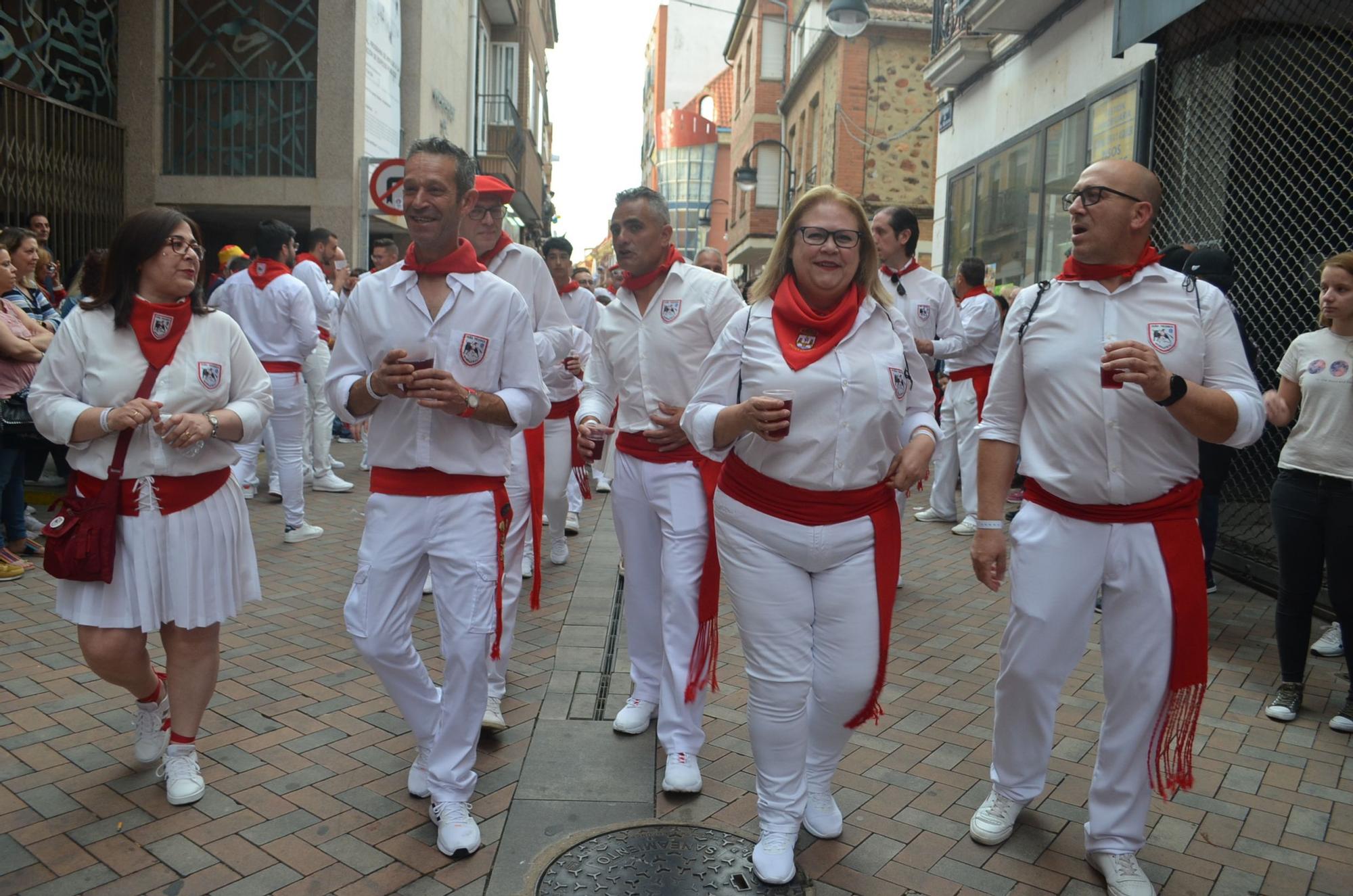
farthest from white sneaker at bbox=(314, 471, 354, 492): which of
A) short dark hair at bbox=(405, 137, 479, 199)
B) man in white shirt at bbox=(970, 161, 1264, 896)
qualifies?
man in white shirt at bbox=(970, 161, 1264, 896)

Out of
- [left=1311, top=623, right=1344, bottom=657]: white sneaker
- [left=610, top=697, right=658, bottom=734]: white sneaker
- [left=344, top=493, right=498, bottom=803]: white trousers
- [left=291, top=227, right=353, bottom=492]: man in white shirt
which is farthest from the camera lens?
[left=291, top=227, right=353, bottom=492]: man in white shirt

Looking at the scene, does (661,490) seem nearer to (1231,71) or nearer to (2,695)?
(2,695)

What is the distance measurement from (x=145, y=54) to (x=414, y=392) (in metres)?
13.8

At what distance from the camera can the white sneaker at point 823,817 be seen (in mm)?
3713

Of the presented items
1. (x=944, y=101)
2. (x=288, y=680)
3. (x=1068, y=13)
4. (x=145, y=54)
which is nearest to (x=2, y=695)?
(x=288, y=680)

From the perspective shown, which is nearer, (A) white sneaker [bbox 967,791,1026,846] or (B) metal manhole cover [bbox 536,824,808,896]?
(B) metal manhole cover [bbox 536,824,808,896]

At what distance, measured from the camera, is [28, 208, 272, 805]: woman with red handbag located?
3.71 metres

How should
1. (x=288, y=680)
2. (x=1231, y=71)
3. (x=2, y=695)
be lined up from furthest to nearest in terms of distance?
(x=1231, y=71) < (x=288, y=680) < (x=2, y=695)

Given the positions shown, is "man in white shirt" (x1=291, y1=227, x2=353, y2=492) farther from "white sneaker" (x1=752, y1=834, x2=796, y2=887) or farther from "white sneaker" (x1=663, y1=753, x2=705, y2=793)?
"white sneaker" (x1=752, y1=834, x2=796, y2=887)

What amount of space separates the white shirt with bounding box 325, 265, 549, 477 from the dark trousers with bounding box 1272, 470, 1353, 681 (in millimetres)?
3604

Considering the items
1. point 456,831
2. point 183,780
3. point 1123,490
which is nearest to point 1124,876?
point 1123,490

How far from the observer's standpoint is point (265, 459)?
1285 cm

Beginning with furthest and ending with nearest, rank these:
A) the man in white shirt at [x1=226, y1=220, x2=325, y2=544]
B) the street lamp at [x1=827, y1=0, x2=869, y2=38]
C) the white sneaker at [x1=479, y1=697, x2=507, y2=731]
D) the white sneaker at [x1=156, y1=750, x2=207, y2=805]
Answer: the street lamp at [x1=827, y1=0, x2=869, y2=38] < the man in white shirt at [x1=226, y1=220, x2=325, y2=544] < the white sneaker at [x1=479, y1=697, x2=507, y2=731] < the white sneaker at [x1=156, y1=750, x2=207, y2=805]

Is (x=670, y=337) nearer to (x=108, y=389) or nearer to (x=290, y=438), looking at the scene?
(x=108, y=389)
